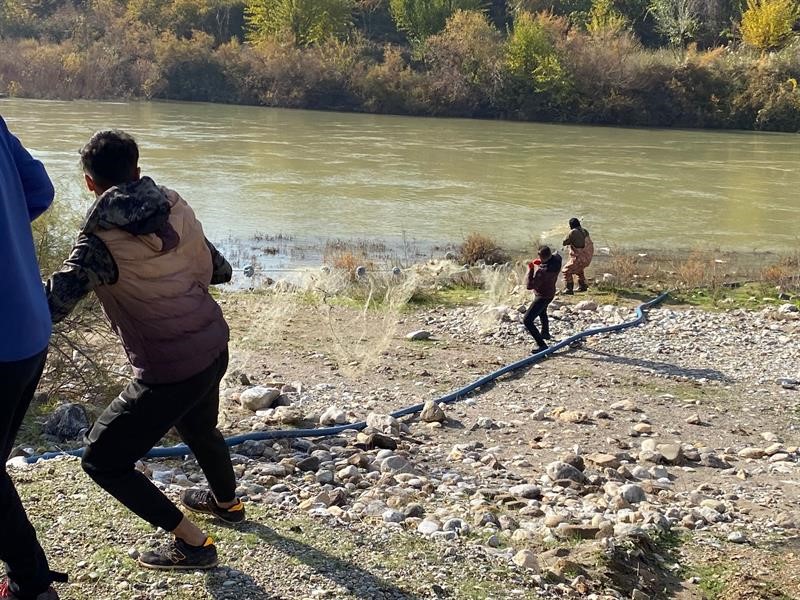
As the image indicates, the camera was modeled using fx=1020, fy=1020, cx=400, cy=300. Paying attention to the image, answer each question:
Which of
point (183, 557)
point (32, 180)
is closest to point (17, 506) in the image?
point (183, 557)

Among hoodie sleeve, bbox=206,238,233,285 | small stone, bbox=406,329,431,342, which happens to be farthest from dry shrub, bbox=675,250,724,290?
hoodie sleeve, bbox=206,238,233,285

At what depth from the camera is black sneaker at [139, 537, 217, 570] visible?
3783 mm

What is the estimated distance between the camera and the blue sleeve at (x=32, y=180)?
3.21 metres

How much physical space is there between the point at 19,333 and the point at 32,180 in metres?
0.54

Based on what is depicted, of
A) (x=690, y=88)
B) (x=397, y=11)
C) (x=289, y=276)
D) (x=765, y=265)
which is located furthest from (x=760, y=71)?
(x=289, y=276)

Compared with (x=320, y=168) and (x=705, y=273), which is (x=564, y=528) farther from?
(x=320, y=168)

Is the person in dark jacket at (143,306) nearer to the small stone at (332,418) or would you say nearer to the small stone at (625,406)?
the small stone at (332,418)

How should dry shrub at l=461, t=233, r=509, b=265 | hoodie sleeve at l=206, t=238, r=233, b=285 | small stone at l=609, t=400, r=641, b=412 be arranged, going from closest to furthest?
hoodie sleeve at l=206, t=238, r=233, b=285
small stone at l=609, t=400, r=641, b=412
dry shrub at l=461, t=233, r=509, b=265

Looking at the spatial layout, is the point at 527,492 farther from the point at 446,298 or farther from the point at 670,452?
the point at 446,298

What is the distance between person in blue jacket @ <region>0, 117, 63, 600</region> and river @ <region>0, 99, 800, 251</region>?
5702 millimetres

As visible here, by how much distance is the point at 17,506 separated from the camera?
3.27 m

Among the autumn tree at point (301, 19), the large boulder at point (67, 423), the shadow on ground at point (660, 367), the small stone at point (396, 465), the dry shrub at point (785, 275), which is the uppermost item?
the autumn tree at point (301, 19)

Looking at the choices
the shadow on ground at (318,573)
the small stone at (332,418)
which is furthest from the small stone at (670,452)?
the shadow on ground at (318,573)

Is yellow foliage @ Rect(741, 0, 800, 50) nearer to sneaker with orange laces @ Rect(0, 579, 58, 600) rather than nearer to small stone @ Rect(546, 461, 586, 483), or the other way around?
small stone @ Rect(546, 461, 586, 483)
